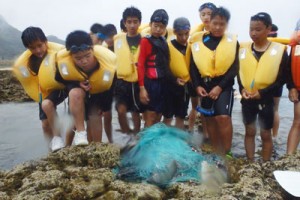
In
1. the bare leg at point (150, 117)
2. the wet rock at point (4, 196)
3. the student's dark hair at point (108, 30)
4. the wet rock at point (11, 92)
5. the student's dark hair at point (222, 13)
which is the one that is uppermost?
the student's dark hair at point (222, 13)

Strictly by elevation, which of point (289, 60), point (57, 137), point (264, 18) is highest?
point (264, 18)

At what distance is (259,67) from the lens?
14.5 ft

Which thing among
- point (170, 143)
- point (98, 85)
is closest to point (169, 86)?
point (98, 85)

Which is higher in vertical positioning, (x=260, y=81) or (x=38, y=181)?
(x=260, y=81)

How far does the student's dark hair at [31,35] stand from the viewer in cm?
460

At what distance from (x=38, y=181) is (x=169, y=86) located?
2.72 m

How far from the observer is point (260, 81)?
4422mm

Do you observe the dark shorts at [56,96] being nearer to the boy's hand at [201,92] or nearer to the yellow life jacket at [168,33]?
the yellow life jacket at [168,33]

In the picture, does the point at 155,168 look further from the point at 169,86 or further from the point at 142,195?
the point at 169,86

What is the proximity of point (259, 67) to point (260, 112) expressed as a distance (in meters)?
0.61

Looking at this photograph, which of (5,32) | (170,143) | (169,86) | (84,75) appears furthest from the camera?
(5,32)

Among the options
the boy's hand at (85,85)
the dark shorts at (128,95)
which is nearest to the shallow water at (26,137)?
the dark shorts at (128,95)

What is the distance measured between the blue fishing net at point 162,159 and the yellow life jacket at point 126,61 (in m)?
1.42

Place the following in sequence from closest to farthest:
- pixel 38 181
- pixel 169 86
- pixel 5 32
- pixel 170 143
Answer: pixel 38 181 → pixel 170 143 → pixel 169 86 → pixel 5 32
